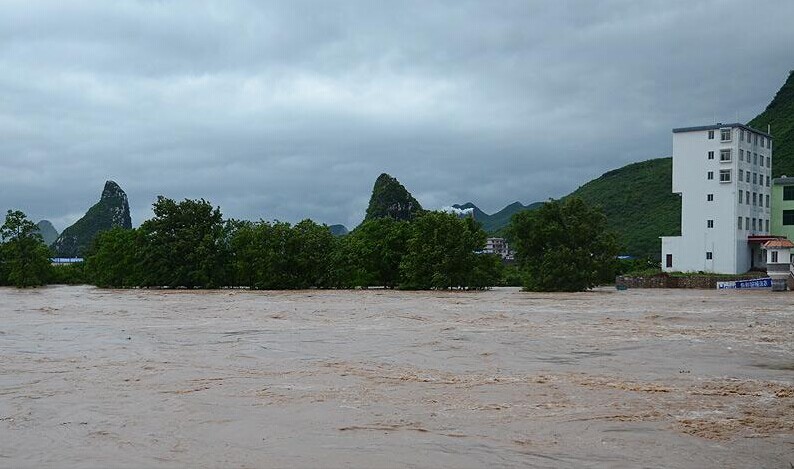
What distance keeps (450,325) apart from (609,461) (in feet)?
54.1

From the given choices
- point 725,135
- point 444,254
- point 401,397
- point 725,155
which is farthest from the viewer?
point 725,135

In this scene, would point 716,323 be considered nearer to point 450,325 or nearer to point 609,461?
point 450,325

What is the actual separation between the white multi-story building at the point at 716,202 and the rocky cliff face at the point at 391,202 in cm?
3490

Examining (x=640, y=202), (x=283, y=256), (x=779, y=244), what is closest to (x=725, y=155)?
(x=779, y=244)

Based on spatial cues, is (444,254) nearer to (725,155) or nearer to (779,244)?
(779,244)

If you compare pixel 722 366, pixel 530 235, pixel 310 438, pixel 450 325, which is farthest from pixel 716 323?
pixel 530 235

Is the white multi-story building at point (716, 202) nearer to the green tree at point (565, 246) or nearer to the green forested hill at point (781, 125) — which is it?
the green tree at point (565, 246)

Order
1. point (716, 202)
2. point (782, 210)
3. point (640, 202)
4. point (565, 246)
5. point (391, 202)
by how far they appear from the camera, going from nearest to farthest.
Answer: point (565, 246), point (716, 202), point (782, 210), point (391, 202), point (640, 202)

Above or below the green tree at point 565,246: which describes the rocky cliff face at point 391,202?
above

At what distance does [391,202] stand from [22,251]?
4066 centimetres

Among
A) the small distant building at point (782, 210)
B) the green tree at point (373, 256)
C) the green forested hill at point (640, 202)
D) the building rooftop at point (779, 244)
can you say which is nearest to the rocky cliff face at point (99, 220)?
the green tree at point (373, 256)

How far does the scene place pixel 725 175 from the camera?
59062mm

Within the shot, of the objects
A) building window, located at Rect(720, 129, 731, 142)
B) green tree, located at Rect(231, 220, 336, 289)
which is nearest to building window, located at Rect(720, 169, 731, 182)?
building window, located at Rect(720, 129, 731, 142)

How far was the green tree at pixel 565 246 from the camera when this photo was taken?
48656 mm
